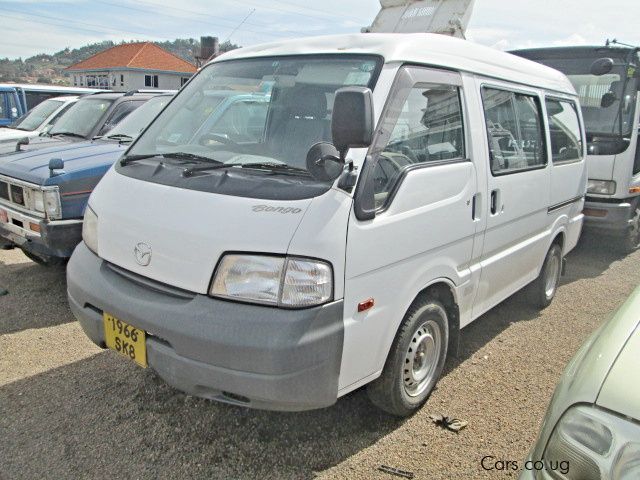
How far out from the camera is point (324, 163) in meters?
2.35

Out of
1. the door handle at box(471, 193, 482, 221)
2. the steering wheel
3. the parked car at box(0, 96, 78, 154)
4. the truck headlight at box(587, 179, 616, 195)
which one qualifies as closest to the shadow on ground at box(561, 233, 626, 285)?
the truck headlight at box(587, 179, 616, 195)

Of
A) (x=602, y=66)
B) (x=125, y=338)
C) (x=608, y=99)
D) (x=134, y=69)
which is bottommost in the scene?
(x=125, y=338)

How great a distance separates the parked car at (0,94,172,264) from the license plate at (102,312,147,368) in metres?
1.85

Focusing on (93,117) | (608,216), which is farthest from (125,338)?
(608,216)

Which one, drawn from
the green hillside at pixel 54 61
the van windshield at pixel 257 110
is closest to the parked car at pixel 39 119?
the van windshield at pixel 257 110

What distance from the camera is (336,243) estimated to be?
89.6 inches

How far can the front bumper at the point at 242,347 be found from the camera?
2.18 metres

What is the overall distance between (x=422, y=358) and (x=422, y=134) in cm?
132

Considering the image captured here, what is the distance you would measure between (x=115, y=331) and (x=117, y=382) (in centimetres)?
89

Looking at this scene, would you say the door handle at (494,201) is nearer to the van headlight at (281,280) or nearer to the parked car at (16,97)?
the van headlight at (281,280)

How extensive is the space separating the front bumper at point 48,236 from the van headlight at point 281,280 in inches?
101

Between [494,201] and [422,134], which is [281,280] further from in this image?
[494,201]

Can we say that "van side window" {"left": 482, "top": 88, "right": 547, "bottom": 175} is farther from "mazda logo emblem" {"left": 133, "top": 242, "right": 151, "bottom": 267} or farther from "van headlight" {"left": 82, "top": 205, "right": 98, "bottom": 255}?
"van headlight" {"left": 82, "top": 205, "right": 98, "bottom": 255}

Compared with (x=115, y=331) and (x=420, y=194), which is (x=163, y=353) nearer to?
(x=115, y=331)
